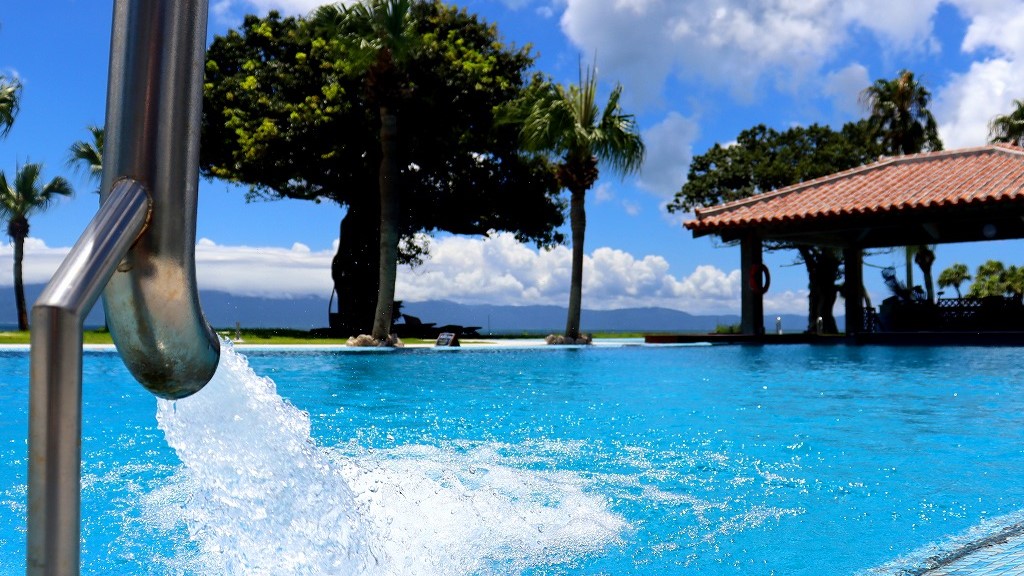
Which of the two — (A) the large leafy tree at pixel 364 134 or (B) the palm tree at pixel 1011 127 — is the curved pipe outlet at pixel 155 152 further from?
(B) the palm tree at pixel 1011 127

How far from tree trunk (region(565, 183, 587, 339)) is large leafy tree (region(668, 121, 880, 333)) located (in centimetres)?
1379

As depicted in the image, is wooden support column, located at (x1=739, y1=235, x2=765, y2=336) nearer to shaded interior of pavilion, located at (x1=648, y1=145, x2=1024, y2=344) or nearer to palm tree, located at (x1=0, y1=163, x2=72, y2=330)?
shaded interior of pavilion, located at (x1=648, y1=145, x2=1024, y2=344)

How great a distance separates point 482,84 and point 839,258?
1945 centimetres

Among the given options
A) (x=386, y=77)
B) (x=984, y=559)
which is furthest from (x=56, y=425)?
(x=386, y=77)

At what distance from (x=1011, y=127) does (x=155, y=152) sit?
3907 cm

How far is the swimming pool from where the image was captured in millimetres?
3062

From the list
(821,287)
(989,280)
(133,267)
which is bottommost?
(133,267)

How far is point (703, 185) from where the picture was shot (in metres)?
34.6

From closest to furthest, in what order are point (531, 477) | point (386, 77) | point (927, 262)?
point (531, 477)
point (386, 77)
point (927, 262)

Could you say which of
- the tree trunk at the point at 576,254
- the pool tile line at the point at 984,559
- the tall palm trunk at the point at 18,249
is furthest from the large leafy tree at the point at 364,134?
the pool tile line at the point at 984,559

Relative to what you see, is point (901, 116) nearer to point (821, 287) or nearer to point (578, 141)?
point (821, 287)

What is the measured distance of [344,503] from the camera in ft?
11.2

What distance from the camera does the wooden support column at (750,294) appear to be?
764 inches

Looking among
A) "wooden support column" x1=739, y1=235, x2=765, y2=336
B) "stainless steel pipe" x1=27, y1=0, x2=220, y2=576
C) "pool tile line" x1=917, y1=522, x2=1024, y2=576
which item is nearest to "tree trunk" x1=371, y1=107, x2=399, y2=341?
"wooden support column" x1=739, y1=235, x2=765, y2=336
